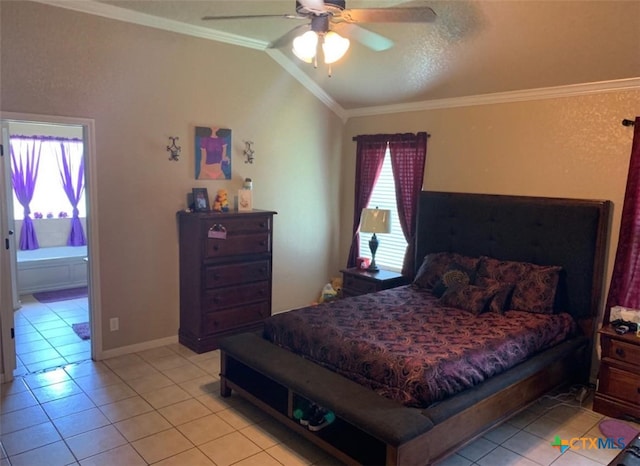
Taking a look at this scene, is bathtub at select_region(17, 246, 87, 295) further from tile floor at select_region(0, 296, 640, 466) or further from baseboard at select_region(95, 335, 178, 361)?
tile floor at select_region(0, 296, 640, 466)

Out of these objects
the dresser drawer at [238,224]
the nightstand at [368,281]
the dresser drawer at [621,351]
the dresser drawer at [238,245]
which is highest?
the dresser drawer at [238,224]

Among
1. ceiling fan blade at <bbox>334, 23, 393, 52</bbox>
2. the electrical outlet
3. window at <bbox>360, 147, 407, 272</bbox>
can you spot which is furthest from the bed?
ceiling fan blade at <bbox>334, 23, 393, 52</bbox>

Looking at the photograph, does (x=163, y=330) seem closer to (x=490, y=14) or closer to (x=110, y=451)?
(x=110, y=451)

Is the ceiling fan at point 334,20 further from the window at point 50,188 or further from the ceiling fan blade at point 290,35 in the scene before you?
the window at point 50,188

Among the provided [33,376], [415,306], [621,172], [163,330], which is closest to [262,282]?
[163,330]

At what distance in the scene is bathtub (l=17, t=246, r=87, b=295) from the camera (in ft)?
20.0

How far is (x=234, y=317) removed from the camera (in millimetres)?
4504

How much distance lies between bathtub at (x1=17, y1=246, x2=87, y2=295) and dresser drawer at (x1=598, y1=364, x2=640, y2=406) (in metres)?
5.99

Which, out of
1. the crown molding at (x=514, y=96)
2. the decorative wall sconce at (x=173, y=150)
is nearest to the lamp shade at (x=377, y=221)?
the crown molding at (x=514, y=96)

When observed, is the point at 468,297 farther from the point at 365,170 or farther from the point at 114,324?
the point at 114,324

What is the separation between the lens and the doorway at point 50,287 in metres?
3.67

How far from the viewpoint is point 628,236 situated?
3.46 meters

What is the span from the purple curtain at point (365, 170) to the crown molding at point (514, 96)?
1.06ft

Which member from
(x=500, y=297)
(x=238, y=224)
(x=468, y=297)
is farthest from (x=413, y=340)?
(x=238, y=224)
